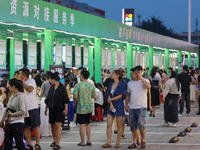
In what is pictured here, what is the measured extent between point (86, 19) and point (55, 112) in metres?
6.94

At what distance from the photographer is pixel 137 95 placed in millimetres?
8266

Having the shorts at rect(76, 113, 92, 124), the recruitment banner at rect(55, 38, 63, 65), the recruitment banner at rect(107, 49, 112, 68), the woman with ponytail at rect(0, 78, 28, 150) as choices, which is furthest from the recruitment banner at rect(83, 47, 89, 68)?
the woman with ponytail at rect(0, 78, 28, 150)

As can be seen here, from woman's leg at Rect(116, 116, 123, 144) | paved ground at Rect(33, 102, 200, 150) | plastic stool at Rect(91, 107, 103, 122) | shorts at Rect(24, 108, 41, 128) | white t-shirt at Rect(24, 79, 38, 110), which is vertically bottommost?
paved ground at Rect(33, 102, 200, 150)

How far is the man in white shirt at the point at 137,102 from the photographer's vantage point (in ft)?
26.9

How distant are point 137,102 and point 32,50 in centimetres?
582

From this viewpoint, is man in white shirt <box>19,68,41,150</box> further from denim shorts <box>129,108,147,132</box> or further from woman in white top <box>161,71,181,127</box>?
woman in white top <box>161,71,181,127</box>

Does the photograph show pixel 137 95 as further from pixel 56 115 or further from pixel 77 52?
pixel 77 52

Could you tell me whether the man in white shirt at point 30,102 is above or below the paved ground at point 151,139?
above

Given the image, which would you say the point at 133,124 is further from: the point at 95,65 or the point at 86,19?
the point at 95,65

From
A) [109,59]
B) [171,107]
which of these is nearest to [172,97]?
[171,107]

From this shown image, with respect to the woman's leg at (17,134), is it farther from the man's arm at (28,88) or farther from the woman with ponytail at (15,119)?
the man's arm at (28,88)

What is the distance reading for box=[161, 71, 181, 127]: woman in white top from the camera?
1148 cm

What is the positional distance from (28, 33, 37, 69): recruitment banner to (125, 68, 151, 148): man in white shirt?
5312 mm

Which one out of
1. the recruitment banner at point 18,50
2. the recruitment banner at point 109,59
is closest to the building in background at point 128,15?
the recruitment banner at point 109,59
